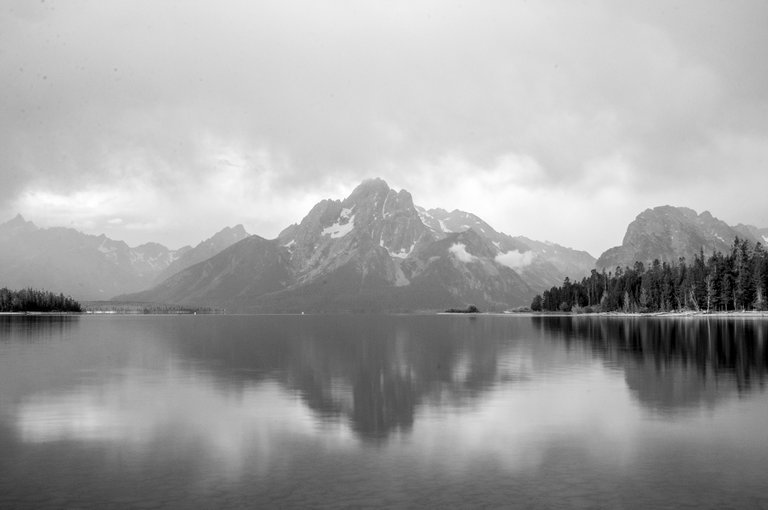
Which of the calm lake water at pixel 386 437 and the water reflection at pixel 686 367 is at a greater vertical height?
the calm lake water at pixel 386 437

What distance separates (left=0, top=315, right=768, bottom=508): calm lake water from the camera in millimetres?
24422

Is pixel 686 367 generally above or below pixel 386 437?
below

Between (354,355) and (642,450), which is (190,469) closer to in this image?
(642,450)

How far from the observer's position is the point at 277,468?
28172 millimetres

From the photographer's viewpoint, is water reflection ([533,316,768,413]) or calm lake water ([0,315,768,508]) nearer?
calm lake water ([0,315,768,508])

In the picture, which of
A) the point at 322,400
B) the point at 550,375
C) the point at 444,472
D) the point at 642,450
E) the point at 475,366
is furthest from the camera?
the point at 475,366

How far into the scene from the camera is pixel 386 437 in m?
34.7

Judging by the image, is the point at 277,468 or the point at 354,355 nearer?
the point at 277,468

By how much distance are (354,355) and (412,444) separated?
57.8 m

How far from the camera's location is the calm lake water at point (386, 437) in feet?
80.1

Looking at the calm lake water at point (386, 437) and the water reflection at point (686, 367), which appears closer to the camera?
the calm lake water at point (386, 437)

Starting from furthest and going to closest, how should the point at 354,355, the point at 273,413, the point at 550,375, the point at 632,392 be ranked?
the point at 354,355, the point at 550,375, the point at 632,392, the point at 273,413

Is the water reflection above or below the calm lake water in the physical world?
below

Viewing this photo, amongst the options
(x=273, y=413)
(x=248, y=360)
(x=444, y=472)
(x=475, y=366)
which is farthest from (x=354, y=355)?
(x=444, y=472)
